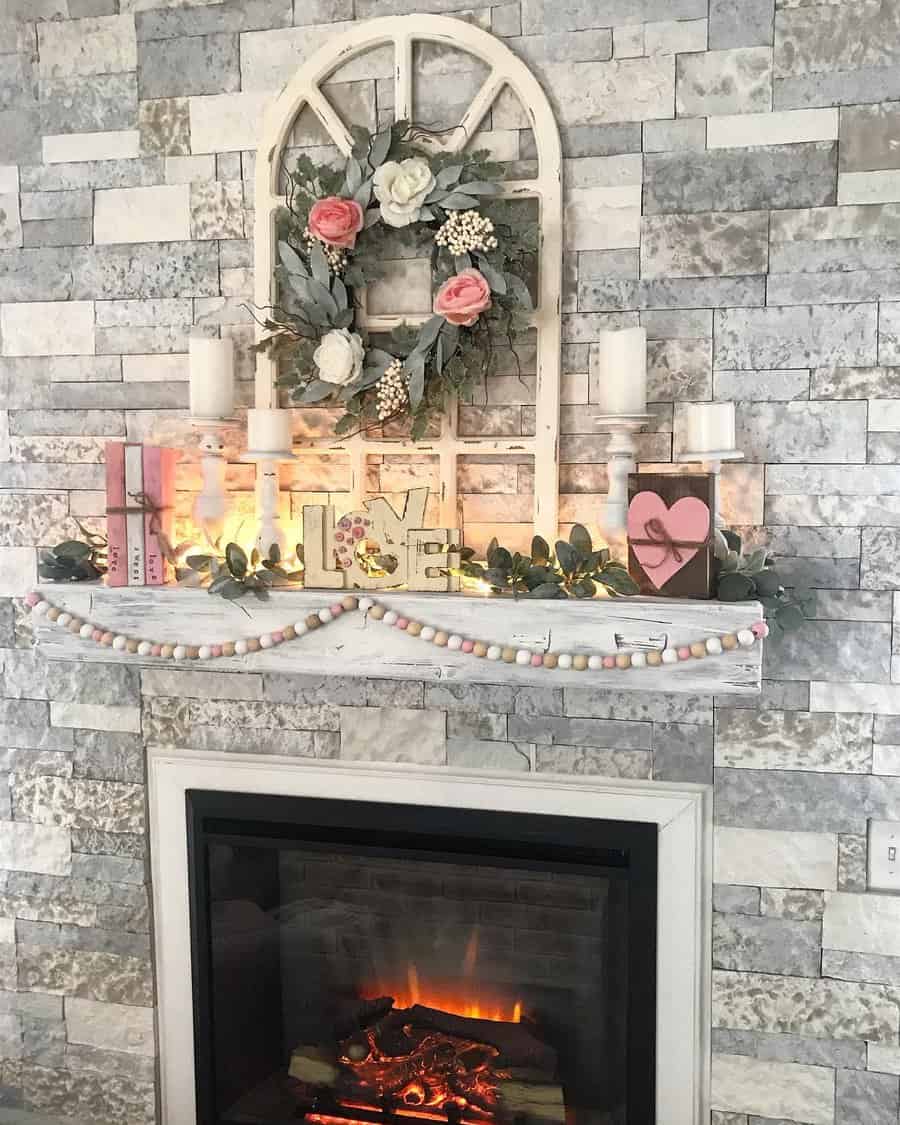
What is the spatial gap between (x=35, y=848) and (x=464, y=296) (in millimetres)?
1419

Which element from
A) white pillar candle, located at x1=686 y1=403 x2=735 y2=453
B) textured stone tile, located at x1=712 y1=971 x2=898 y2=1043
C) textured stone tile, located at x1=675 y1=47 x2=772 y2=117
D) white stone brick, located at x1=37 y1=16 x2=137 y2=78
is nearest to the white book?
white stone brick, located at x1=37 y1=16 x2=137 y2=78

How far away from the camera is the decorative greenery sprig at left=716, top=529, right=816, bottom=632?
1.72 meters

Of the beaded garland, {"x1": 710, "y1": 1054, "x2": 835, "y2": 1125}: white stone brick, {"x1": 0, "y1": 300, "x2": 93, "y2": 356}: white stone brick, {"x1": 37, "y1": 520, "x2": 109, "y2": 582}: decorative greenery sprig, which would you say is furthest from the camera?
{"x1": 0, "y1": 300, "x2": 93, "y2": 356}: white stone brick

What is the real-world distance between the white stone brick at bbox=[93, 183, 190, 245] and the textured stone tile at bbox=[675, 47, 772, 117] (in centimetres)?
93

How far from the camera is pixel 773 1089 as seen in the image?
6.31 ft

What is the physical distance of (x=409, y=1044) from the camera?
7.04ft

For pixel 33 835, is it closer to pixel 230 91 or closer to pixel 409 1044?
pixel 409 1044

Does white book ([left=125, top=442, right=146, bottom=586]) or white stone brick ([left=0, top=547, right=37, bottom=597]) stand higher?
white book ([left=125, top=442, right=146, bottom=586])

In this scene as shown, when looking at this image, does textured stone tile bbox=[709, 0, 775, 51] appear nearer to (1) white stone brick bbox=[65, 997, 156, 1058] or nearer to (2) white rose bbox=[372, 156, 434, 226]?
(2) white rose bbox=[372, 156, 434, 226]

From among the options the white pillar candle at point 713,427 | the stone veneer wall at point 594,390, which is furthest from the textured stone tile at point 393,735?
the white pillar candle at point 713,427

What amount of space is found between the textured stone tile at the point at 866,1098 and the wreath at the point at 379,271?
135 centimetres

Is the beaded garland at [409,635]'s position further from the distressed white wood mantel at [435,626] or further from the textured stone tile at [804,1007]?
the textured stone tile at [804,1007]

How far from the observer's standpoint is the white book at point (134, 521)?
1.95m

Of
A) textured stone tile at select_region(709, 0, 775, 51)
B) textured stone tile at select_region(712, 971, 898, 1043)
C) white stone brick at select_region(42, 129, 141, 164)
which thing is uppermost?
textured stone tile at select_region(709, 0, 775, 51)
